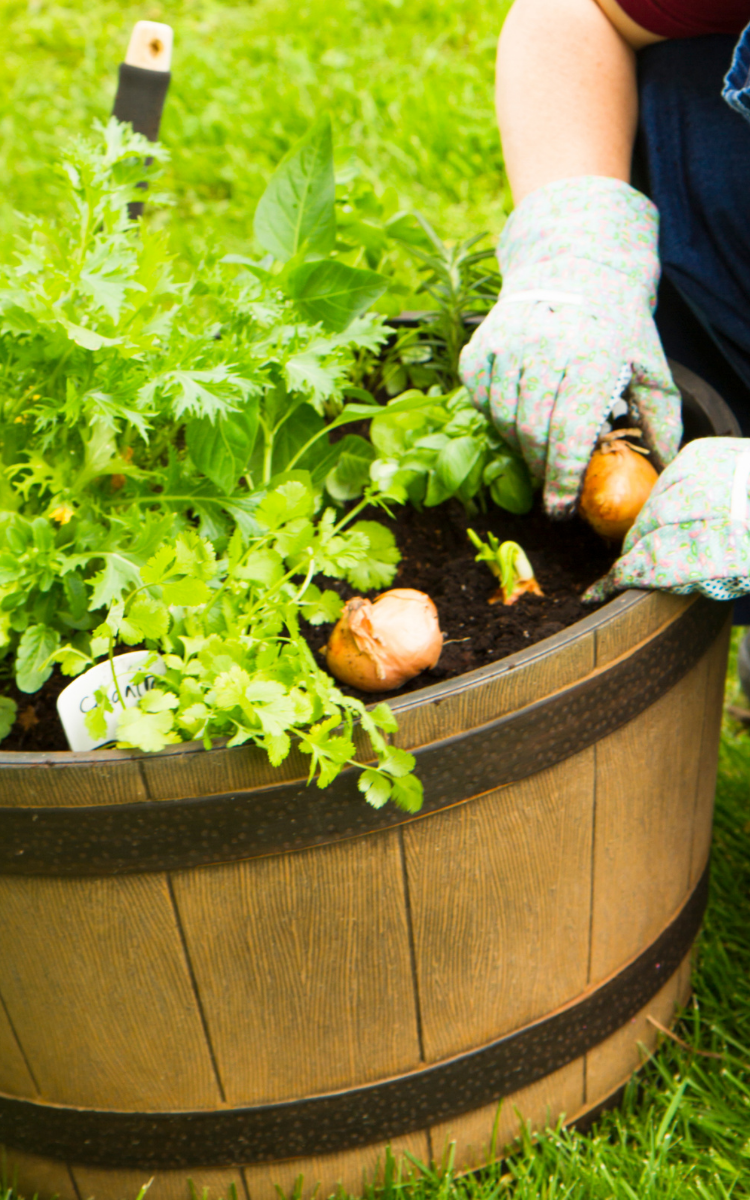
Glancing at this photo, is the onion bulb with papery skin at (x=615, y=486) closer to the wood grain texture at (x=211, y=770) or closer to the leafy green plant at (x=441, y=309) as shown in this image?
the leafy green plant at (x=441, y=309)

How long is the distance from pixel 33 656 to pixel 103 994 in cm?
35

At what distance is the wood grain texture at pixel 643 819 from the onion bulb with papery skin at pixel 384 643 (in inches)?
8.4

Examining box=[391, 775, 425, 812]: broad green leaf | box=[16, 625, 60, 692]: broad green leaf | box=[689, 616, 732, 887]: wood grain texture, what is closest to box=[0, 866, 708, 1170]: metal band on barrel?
box=[689, 616, 732, 887]: wood grain texture

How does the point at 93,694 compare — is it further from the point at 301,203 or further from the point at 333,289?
the point at 301,203

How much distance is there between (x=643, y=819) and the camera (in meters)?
1.17

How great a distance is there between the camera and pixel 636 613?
1.04 m

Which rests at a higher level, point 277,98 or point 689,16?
point 689,16

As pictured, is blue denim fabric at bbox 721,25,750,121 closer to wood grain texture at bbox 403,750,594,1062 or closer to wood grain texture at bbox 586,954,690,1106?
wood grain texture at bbox 403,750,594,1062

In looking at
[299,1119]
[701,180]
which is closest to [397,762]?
[299,1119]

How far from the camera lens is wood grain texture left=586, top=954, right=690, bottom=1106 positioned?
1291 millimetres

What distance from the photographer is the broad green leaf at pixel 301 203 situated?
122 cm

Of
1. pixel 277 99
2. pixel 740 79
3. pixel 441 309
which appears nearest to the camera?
pixel 740 79

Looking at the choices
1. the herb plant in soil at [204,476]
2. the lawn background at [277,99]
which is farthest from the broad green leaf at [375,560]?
the lawn background at [277,99]

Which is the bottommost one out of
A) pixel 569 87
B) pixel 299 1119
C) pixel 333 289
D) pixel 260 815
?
pixel 299 1119
